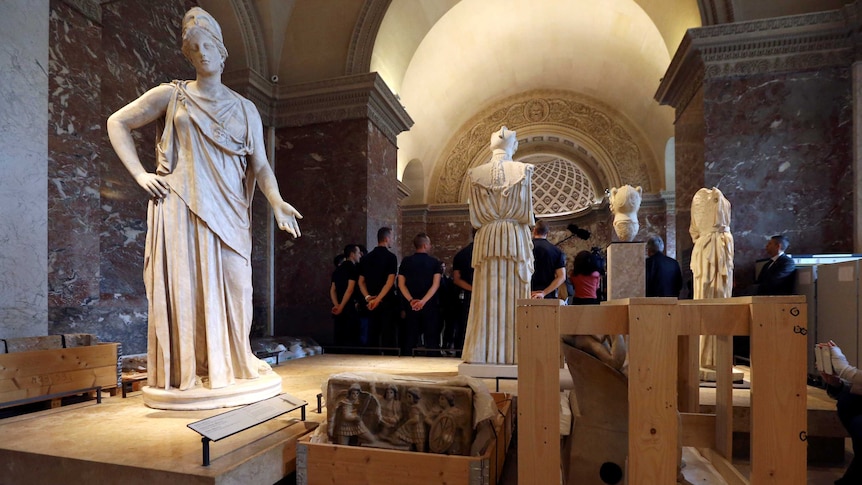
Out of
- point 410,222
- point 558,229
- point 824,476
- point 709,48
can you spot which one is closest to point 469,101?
point 410,222

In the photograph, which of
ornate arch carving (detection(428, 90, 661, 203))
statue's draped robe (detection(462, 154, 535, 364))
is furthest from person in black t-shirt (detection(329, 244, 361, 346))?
ornate arch carving (detection(428, 90, 661, 203))

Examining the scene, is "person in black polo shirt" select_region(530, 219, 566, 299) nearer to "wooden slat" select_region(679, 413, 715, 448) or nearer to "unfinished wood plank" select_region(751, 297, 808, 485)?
"wooden slat" select_region(679, 413, 715, 448)

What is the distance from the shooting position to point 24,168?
4.16 meters

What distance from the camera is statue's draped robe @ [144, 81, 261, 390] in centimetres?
298

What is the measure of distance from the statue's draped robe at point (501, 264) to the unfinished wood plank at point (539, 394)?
2.38 m

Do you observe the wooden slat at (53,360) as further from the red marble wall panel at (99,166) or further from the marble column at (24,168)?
the red marble wall panel at (99,166)

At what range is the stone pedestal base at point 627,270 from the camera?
3920 millimetres

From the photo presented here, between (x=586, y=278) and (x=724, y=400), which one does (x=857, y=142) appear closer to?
(x=586, y=278)

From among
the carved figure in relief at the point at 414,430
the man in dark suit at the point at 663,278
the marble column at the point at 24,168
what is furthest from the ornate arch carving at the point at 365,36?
the carved figure in relief at the point at 414,430

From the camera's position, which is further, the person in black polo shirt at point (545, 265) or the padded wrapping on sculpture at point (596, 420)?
the person in black polo shirt at point (545, 265)

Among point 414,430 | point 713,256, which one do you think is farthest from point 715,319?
point 713,256

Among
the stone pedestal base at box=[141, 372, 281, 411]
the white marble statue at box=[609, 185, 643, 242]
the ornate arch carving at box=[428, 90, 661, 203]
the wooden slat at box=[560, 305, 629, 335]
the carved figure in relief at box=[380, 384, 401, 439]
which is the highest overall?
the ornate arch carving at box=[428, 90, 661, 203]

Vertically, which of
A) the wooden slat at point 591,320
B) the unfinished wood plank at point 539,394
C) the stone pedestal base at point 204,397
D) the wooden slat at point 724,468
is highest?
the wooden slat at point 591,320

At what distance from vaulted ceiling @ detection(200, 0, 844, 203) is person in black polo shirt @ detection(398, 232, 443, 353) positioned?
12.6ft
